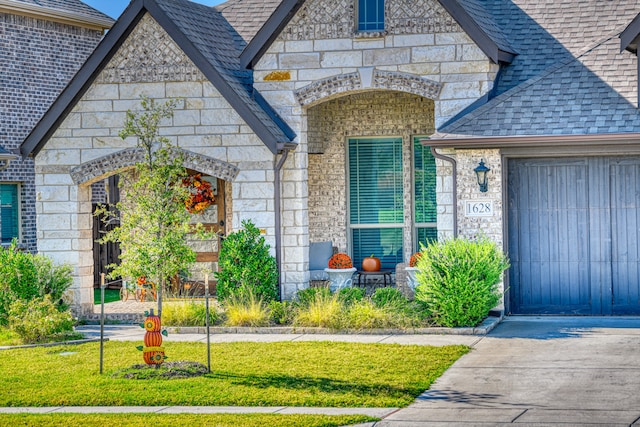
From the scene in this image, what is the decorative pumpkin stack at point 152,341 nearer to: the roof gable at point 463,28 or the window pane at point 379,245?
the roof gable at point 463,28

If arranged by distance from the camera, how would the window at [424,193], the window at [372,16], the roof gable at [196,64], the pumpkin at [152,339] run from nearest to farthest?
the pumpkin at [152,339] < the roof gable at [196,64] < the window at [372,16] < the window at [424,193]

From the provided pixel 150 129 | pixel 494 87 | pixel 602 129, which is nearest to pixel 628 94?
pixel 602 129

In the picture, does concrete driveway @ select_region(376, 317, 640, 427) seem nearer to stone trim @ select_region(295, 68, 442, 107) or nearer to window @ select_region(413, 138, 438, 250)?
stone trim @ select_region(295, 68, 442, 107)

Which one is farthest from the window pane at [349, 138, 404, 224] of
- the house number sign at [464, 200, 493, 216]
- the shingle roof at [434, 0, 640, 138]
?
the house number sign at [464, 200, 493, 216]

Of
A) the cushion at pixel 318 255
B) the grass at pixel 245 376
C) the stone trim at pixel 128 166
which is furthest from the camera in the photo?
the cushion at pixel 318 255

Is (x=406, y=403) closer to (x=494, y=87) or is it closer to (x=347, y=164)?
(x=494, y=87)

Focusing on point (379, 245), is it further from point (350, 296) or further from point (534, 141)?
point (534, 141)

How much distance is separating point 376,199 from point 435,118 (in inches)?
144

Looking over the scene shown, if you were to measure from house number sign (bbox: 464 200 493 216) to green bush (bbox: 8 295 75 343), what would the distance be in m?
6.25

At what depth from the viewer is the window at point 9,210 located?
26.5m

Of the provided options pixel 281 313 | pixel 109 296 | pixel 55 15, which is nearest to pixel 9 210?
pixel 109 296

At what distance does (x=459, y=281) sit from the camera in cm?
1652

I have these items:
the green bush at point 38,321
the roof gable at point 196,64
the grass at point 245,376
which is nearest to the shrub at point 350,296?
the grass at point 245,376

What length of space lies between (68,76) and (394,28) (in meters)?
11.6
